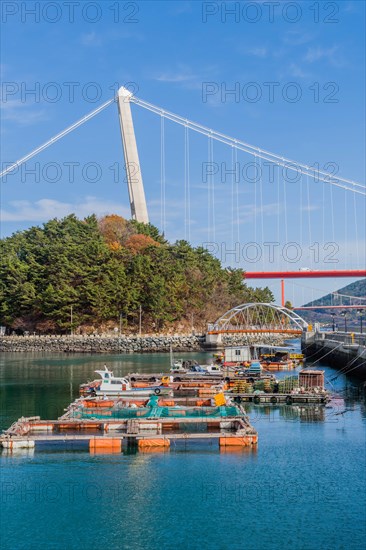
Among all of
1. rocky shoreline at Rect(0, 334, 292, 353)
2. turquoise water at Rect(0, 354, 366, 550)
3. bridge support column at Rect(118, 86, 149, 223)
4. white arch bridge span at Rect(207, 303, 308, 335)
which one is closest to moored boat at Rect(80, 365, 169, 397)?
turquoise water at Rect(0, 354, 366, 550)

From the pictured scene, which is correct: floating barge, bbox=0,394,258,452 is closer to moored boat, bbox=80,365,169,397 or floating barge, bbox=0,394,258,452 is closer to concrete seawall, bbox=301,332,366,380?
moored boat, bbox=80,365,169,397

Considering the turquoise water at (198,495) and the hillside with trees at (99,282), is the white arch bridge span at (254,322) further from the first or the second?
the turquoise water at (198,495)

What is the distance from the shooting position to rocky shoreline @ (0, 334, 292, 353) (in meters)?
93.4

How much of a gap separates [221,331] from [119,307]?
53.4 ft

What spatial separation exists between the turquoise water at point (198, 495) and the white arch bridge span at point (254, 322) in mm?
59176

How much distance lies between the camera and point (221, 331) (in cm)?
9656

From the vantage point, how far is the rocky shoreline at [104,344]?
3679 inches

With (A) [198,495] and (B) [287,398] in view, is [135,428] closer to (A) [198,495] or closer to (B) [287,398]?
(A) [198,495]

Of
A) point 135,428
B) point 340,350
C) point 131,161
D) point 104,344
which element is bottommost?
point 135,428

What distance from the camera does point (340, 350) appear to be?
63812mm

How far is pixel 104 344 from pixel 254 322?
1785 inches

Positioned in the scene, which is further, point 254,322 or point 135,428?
point 254,322

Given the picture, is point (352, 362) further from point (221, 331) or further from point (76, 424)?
point (221, 331)

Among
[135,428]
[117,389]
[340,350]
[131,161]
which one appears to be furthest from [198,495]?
[131,161]
